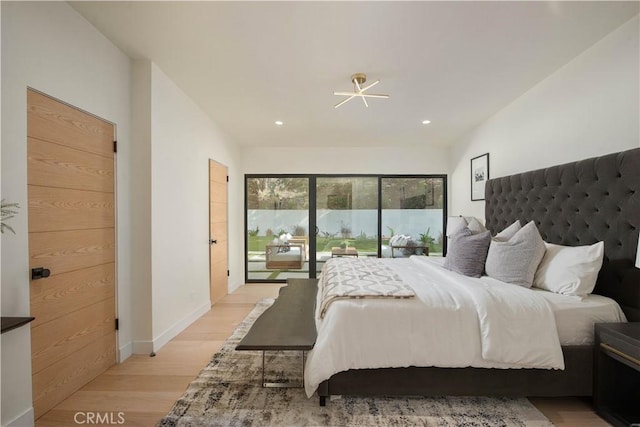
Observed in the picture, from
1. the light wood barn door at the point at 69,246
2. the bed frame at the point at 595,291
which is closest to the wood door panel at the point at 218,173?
the light wood barn door at the point at 69,246

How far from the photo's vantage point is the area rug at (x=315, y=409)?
1649mm

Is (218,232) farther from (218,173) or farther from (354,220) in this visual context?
(354,220)

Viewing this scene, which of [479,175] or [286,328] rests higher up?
[479,175]

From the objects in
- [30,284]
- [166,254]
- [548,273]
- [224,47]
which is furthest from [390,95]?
[30,284]

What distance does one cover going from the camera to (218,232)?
13.5 feet

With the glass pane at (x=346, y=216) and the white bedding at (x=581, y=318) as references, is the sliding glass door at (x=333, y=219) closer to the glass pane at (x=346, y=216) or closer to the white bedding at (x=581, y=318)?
the glass pane at (x=346, y=216)

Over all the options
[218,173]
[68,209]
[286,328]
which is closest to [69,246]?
[68,209]

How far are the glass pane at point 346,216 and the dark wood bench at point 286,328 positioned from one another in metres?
2.64

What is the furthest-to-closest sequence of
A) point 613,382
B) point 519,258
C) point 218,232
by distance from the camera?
point 218,232, point 519,258, point 613,382

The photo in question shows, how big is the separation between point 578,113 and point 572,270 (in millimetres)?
1306

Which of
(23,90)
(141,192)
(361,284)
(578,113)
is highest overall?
(578,113)

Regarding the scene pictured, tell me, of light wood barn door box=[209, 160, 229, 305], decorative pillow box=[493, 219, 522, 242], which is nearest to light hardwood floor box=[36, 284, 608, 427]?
light wood barn door box=[209, 160, 229, 305]

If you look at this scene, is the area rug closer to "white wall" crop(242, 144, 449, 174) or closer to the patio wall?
the patio wall

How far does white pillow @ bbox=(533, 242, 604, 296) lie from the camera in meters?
1.88
